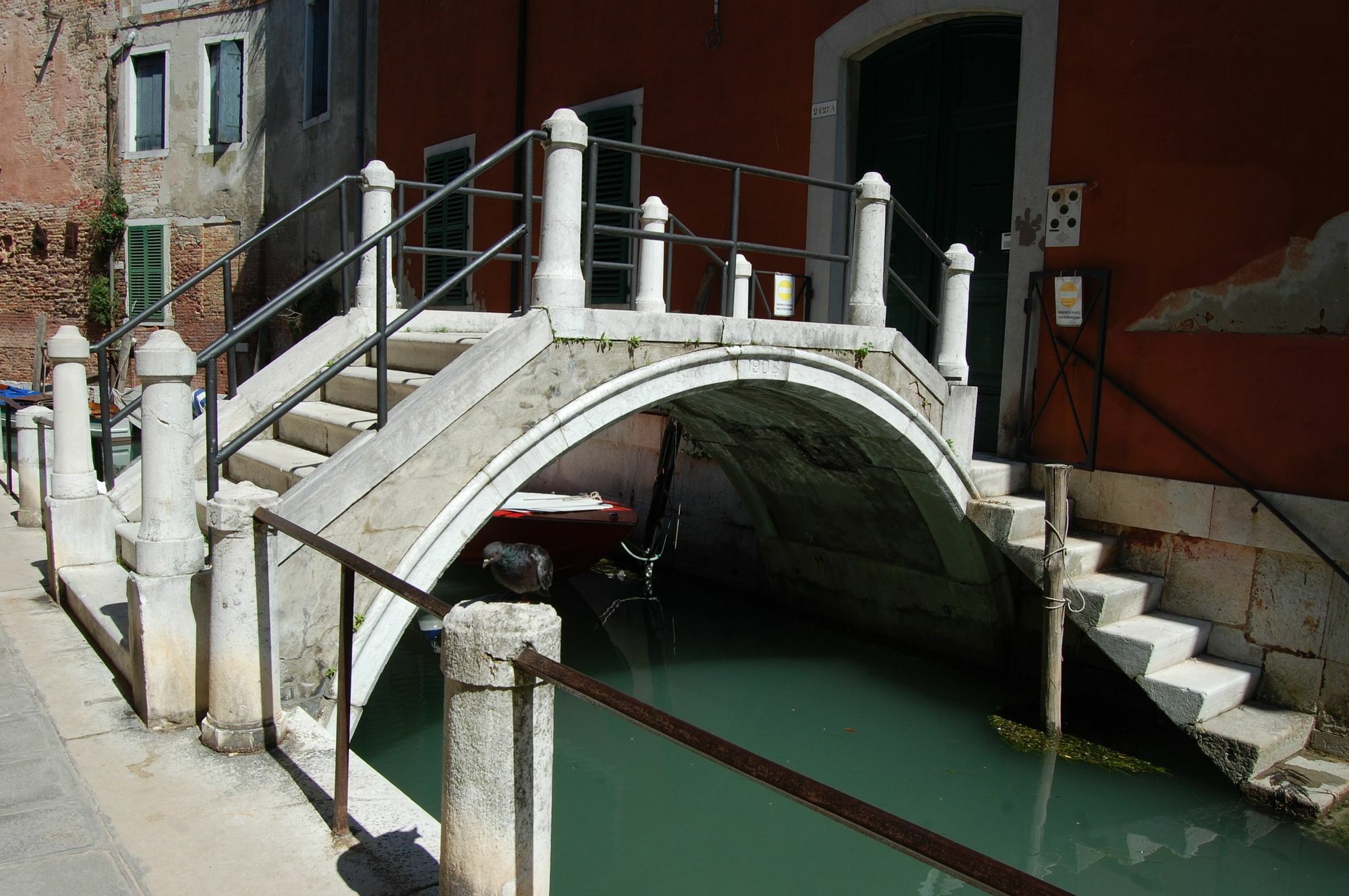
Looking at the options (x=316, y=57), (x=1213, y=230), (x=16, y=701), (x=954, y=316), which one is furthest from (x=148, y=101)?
(x=1213, y=230)

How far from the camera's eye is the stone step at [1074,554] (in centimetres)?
673

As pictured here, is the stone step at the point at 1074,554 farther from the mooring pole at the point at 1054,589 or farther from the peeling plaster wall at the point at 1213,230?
the peeling plaster wall at the point at 1213,230

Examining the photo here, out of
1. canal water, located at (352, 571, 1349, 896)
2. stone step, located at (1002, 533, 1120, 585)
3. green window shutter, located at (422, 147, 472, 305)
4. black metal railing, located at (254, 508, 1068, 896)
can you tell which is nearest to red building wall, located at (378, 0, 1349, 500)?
stone step, located at (1002, 533, 1120, 585)

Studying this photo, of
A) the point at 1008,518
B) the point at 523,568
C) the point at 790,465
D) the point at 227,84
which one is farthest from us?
the point at 227,84

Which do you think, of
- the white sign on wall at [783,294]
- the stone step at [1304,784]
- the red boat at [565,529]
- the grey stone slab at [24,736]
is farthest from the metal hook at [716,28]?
the grey stone slab at [24,736]

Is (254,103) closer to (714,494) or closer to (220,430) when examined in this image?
(714,494)

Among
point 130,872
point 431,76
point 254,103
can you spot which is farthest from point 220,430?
point 254,103

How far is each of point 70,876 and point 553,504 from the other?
23.8 ft

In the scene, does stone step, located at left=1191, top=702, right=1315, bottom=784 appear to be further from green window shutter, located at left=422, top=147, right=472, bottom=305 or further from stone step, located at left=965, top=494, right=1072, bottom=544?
green window shutter, located at left=422, top=147, right=472, bottom=305

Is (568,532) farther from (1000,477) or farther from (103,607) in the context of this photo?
(103,607)

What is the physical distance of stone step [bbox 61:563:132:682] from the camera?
422 centimetres

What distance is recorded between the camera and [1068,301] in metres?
7.15

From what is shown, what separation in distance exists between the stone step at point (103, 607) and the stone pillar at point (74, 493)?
93mm

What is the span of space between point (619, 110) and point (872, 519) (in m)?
5.00
